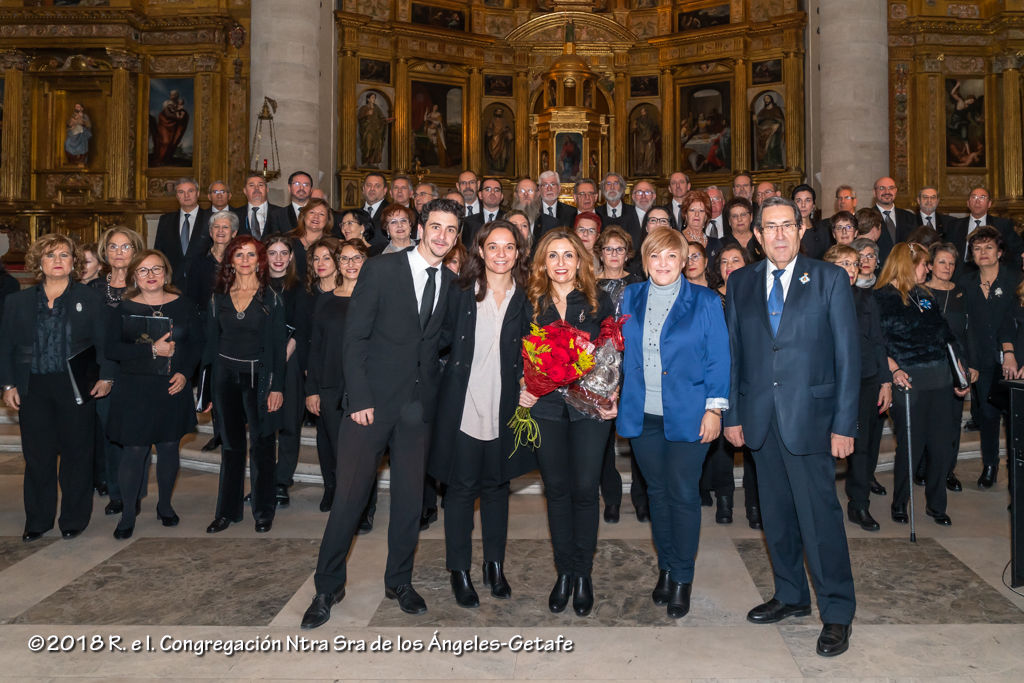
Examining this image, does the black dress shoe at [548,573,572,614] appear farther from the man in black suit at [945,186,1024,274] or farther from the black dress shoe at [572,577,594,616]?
the man in black suit at [945,186,1024,274]

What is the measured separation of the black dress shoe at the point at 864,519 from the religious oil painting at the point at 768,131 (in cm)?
1332

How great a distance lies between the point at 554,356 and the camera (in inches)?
151

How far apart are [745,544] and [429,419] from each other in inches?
91.2

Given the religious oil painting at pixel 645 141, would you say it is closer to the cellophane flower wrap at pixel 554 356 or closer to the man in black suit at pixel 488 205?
the man in black suit at pixel 488 205

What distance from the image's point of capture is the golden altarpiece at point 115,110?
17.5m

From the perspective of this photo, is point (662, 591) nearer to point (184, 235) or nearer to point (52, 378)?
point (52, 378)

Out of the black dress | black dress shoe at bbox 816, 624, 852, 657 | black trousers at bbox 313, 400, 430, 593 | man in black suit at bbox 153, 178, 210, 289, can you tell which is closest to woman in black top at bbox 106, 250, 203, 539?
the black dress

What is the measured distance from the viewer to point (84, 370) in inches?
224

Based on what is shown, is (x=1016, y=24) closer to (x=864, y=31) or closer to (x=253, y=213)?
(x=864, y=31)

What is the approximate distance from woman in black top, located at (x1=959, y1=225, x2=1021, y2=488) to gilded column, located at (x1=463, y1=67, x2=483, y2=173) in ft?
42.6

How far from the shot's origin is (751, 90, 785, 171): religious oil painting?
17859mm

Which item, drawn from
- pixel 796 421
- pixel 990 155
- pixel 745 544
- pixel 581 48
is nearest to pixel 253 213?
pixel 745 544

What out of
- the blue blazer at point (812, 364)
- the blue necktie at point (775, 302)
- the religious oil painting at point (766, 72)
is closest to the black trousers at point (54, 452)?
the blue blazer at point (812, 364)

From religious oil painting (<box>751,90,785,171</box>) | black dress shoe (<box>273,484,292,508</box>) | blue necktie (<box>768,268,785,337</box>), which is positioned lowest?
black dress shoe (<box>273,484,292,508</box>)
